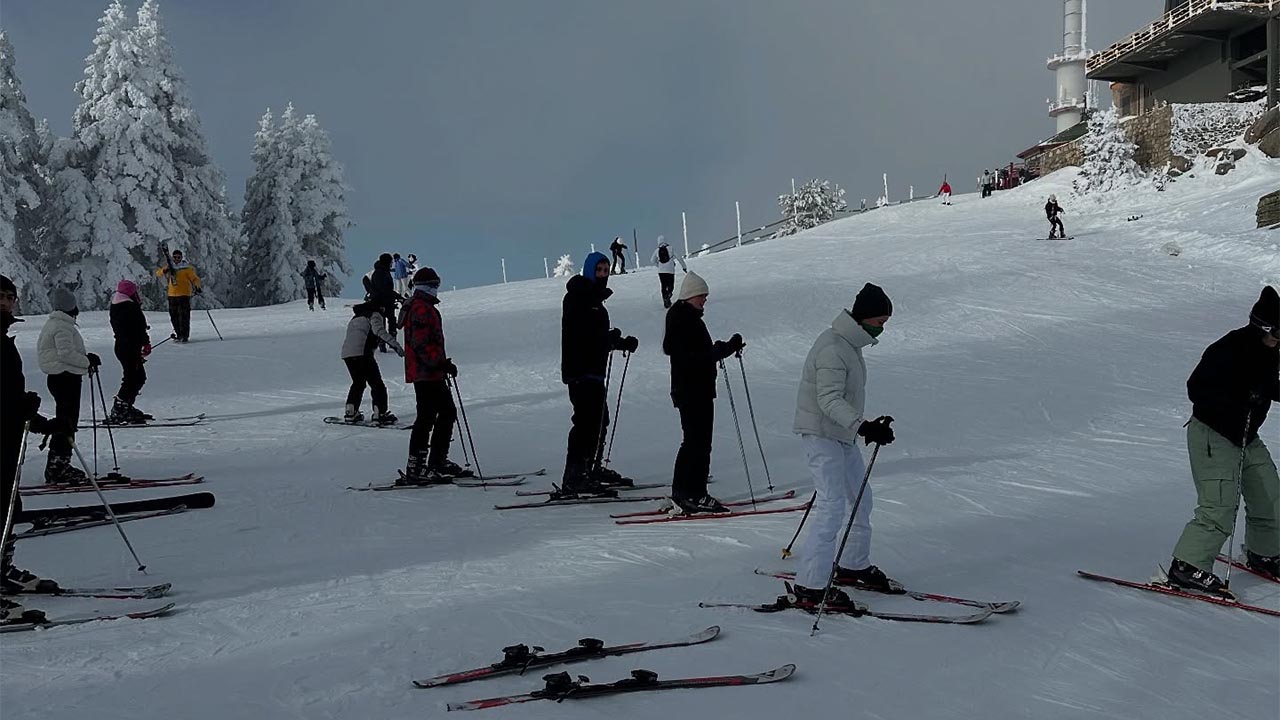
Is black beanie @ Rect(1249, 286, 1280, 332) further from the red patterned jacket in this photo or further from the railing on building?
the railing on building

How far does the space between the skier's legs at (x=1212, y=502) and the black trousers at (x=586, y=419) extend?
4482mm

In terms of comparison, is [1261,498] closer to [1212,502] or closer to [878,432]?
[1212,502]

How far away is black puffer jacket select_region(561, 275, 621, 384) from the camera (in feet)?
26.1

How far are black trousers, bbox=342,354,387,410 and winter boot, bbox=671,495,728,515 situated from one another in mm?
5854

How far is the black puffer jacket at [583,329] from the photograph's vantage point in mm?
7969

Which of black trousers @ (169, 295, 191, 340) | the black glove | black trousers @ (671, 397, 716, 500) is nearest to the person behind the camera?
the black glove

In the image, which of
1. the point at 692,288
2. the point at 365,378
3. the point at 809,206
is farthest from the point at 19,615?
the point at 809,206

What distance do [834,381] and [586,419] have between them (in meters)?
3.56

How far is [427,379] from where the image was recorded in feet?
28.9

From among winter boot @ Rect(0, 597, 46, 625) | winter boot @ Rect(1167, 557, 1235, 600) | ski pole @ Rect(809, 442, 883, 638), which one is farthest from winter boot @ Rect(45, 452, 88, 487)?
winter boot @ Rect(1167, 557, 1235, 600)

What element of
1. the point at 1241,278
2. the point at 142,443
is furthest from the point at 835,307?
the point at 142,443

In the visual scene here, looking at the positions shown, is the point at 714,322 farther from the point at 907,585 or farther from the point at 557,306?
the point at 907,585

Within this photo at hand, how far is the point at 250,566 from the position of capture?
243 inches

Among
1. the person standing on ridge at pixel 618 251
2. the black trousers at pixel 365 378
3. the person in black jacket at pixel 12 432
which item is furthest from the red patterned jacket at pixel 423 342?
the person standing on ridge at pixel 618 251
